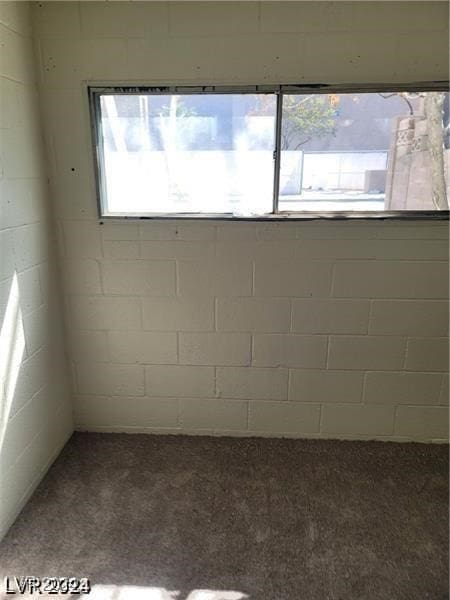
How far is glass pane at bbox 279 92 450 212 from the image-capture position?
198 cm

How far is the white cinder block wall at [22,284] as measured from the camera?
176 cm

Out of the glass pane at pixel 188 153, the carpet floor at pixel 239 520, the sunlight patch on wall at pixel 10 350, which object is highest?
the glass pane at pixel 188 153

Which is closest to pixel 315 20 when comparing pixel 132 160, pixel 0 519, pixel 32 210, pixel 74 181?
pixel 132 160

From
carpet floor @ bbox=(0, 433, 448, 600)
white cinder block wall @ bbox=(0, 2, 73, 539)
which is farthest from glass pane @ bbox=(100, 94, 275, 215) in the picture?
carpet floor @ bbox=(0, 433, 448, 600)

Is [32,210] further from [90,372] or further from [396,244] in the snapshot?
[396,244]

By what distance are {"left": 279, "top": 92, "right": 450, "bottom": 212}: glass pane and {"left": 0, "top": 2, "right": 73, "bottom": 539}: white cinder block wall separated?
1.18 m

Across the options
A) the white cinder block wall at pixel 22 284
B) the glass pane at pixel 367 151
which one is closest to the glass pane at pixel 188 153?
the glass pane at pixel 367 151

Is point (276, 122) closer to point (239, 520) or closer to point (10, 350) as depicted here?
point (10, 350)

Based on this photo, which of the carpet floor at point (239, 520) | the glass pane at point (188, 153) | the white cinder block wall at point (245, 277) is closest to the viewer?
the carpet floor at point (239, 520)

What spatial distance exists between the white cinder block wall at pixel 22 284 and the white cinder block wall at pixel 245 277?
109mm

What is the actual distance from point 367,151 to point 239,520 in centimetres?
179

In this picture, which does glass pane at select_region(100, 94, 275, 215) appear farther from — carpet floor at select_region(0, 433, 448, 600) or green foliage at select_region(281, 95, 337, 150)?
carpet floor at select_region(0, 433, 448, 600)

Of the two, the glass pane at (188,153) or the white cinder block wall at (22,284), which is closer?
the white cinder block wall at (22,284)

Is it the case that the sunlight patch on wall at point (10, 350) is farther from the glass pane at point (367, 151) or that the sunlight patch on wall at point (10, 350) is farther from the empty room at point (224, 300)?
the glass pane at point (367, 151)
